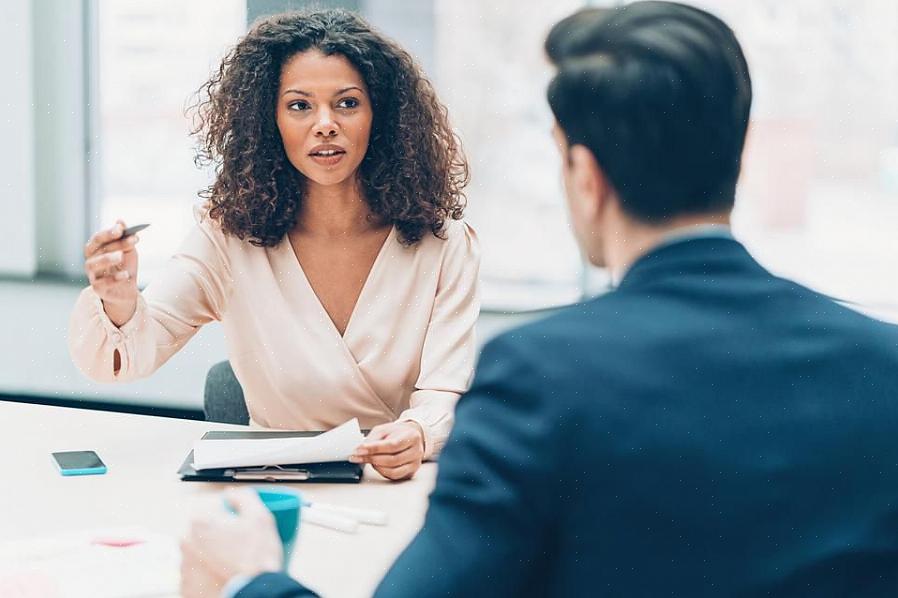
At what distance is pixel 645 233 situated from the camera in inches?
37.1

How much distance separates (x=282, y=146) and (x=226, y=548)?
1.41 m

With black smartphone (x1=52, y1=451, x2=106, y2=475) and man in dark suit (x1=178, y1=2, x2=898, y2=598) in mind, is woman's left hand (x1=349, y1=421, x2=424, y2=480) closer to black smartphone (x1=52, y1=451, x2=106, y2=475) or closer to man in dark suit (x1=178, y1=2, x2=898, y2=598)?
black smartphone (x1=52, y1=451, x2=106, y2=475)

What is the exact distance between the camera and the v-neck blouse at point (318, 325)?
219cm

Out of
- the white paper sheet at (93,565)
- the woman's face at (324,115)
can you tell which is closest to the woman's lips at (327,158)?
the woman's face at (324,115)

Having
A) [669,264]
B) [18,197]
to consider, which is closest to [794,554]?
[669,264]

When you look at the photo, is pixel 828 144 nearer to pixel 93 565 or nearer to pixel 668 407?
pixel 93 565

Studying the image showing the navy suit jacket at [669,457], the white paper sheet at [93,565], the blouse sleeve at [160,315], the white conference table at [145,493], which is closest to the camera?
the navy suit jacket at [669,457]

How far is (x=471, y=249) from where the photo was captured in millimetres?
2320

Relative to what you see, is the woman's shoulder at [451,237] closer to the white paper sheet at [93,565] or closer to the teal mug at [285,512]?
the white paper sheet at [93,565]

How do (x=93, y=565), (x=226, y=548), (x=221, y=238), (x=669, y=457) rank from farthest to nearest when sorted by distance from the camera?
1. (x=221, y=238)
2. (x=93, y=565)
3. (x=226, y=548)
4. (x=669, y=457)

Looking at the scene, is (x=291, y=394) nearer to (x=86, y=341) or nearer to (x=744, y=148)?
(x=86, y=341)

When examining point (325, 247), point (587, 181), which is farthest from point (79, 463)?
point (587, 181)

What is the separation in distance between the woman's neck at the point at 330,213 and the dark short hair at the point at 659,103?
4.56 ft

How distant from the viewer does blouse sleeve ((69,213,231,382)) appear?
6.68 feet
